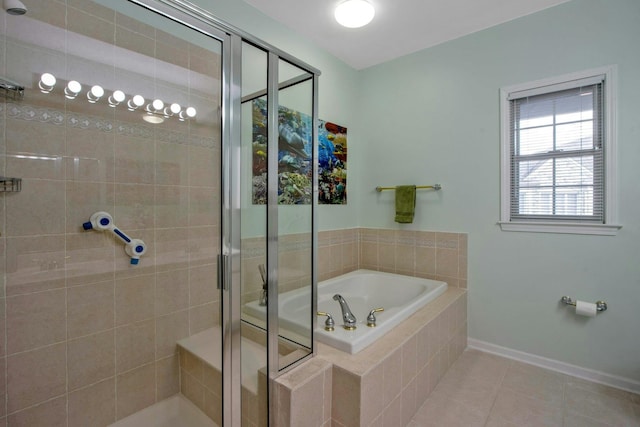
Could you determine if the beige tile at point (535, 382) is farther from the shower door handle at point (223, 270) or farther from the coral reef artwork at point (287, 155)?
the shower door handle at point (223, 270)

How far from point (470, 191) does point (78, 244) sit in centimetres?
271

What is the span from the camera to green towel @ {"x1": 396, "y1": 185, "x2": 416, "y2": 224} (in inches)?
111

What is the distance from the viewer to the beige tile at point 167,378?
1.80 m

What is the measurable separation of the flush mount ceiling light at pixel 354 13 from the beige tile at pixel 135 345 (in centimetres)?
243

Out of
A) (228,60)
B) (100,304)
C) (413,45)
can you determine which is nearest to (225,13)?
(228,60)

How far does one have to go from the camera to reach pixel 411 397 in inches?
68.3

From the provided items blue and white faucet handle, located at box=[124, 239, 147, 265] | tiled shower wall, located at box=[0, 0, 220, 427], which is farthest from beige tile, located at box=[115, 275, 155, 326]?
blue and white faucet handle, located at box=[124, 239, 147, 265]

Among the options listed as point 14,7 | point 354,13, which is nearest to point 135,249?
point 14,7

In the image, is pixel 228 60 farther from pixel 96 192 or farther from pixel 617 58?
pixel 617 58

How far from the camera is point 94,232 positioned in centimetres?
155

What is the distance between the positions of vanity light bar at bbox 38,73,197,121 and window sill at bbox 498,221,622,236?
244 cm

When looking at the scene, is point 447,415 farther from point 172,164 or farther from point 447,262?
point 172,164

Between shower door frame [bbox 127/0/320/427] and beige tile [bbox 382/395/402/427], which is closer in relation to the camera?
shower door frame [bbox 127/0/320/427]

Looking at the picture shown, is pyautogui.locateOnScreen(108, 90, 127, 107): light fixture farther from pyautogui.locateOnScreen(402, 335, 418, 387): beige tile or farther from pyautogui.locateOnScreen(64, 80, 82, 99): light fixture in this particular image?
pyautogui.locateOnScreen(402, 335, 418, 387): beige tile
